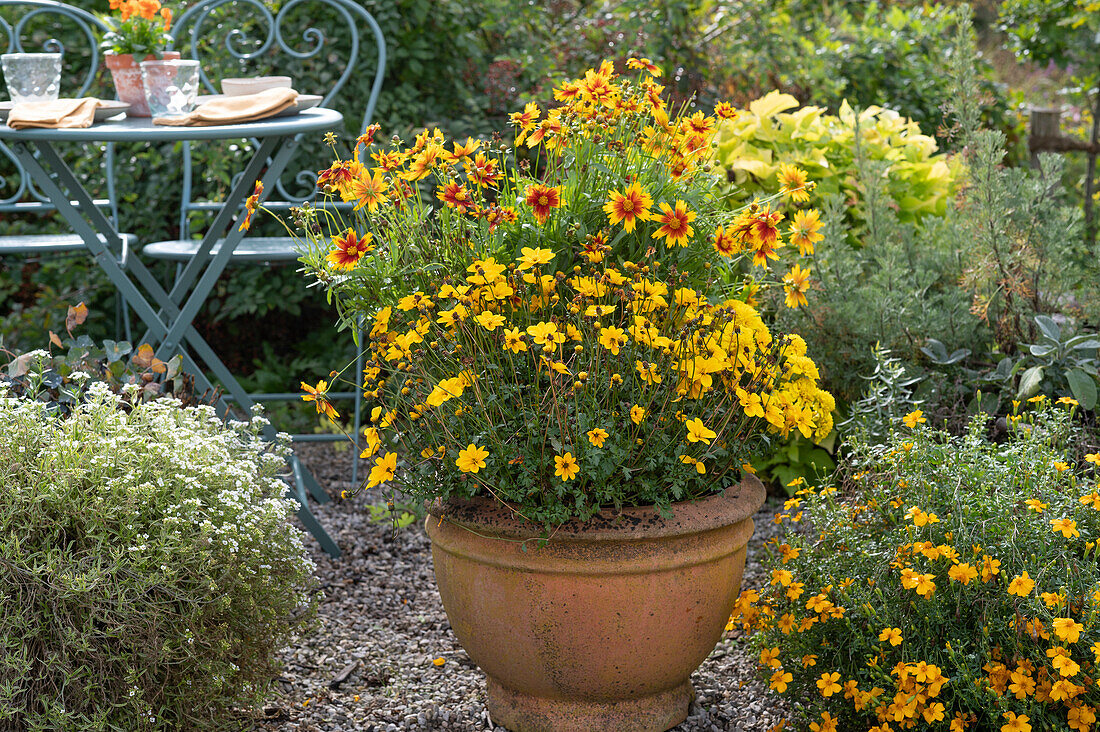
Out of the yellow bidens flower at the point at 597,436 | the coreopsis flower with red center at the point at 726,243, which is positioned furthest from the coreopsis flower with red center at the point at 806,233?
the yellow bidens flower at the point at 597,436

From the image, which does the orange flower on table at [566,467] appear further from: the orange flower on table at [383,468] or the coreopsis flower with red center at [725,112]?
the coreopsis flower with red center at [725,112]

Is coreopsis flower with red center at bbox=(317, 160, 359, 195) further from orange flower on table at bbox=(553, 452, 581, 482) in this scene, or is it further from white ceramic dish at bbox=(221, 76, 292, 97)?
white ceramic dish at bbox=(221, 76, 292, 97)

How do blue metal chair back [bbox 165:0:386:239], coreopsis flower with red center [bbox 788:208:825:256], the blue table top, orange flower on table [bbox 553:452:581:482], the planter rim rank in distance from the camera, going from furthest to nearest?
blue metal chair back [bbox 165:0:386:239] → the blue table top → coreopsis flower with red center [bbox 788:208:825:256] → the planter rim → orange flower on table [bbox 553:452:581:482]

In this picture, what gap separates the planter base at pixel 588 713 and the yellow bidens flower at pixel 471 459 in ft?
1.70

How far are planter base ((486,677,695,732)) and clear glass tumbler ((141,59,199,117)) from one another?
5.20 feet

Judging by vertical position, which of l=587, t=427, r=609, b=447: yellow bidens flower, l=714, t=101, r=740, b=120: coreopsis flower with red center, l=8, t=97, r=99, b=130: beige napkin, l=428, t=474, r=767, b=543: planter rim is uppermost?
l=8, t=97, r=99, b=130: beige napkin

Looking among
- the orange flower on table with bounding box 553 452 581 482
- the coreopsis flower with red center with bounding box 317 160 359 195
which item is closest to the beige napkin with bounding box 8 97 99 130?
the coreopsis flower with red center with bounding box 317 160 359 195

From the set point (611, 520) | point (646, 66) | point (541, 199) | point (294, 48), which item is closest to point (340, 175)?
point (541, 199)

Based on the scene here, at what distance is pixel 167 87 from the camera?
8.04 ft

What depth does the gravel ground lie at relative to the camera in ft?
6.49

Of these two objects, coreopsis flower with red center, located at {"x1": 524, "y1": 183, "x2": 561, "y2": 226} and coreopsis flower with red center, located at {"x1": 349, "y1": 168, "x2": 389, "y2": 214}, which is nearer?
coreopsis flower with red center, located at {"x1": 524, "y1": 183, "x2": 561, "y2": 226}

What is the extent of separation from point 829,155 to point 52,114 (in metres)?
2.25

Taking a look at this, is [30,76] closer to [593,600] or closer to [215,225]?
[215,225]

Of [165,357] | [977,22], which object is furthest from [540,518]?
[977,22]
